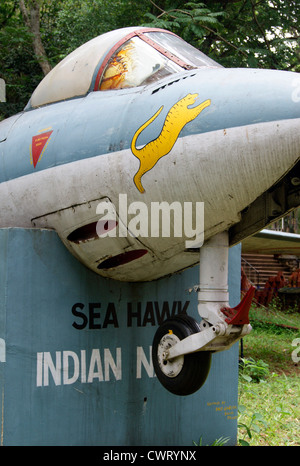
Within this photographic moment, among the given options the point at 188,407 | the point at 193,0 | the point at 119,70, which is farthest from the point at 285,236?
the point at 119,70

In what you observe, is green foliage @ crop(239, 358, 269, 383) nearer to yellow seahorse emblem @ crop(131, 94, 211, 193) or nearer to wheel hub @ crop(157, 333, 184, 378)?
wheel hub @ crop(157, 333, 184, 378)

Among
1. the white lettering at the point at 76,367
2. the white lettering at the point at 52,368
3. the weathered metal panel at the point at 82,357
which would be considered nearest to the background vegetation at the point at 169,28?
the weathered metal panel at the point at 82,357

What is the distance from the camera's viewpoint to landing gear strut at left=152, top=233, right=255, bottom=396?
3.08 meters

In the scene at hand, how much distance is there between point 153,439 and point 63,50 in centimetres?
1109

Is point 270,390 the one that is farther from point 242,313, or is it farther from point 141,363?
point 242,313

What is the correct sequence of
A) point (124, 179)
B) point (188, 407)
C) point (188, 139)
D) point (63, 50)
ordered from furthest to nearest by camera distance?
1. point (63, 50)
2. point (188, 407)
3. point (124, 179)
4. point (188, 139)

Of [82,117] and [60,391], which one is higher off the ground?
[82,117]

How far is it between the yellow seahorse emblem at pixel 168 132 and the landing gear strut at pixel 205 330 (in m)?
0.60

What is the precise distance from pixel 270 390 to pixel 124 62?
457 cm

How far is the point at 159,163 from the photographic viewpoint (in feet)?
9.80

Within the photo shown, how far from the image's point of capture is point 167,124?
9.77 ft

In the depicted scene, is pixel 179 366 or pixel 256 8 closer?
pixel 179 366

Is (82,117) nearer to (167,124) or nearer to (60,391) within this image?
(167,124)

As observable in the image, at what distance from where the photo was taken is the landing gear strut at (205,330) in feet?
10.1
